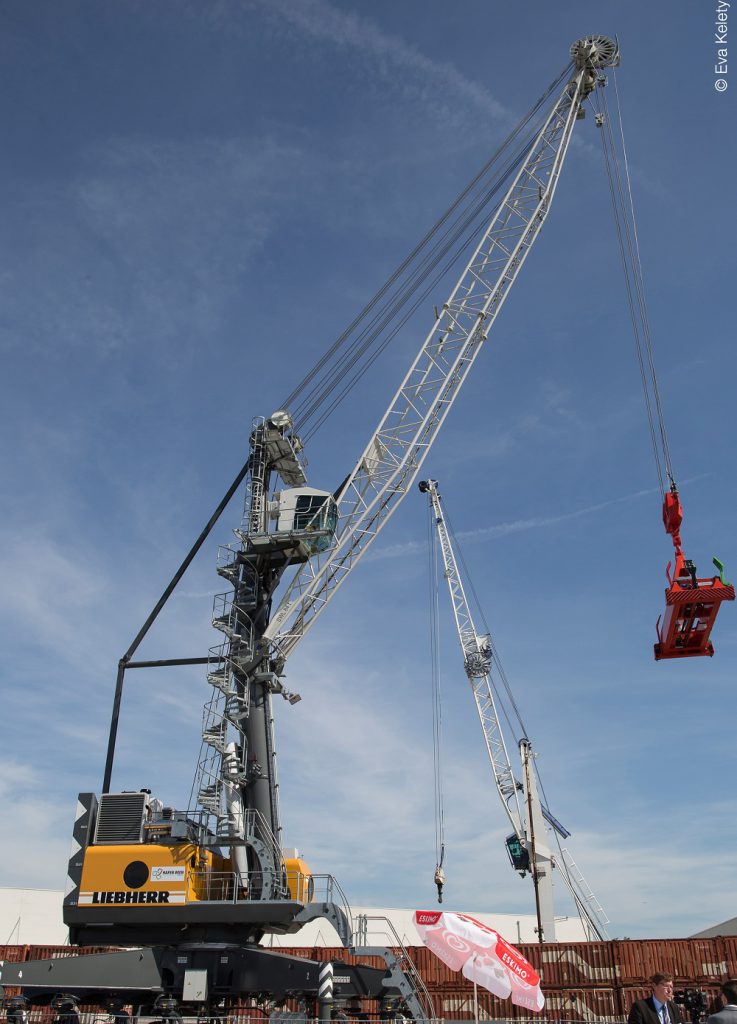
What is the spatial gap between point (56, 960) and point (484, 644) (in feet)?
136

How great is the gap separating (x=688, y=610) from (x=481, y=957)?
39.4 feet

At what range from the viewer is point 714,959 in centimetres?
2761

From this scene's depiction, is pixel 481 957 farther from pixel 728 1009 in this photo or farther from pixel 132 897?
pixel 728 1009

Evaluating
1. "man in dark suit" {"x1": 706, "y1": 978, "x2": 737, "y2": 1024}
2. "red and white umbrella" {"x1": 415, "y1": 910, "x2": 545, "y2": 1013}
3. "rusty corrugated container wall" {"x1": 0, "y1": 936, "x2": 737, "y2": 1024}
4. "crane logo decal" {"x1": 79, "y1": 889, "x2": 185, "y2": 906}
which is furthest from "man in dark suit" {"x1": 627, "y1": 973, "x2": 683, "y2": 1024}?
"rusty corrugated container wall" {"x1": 0, "y1": 936, "x2": 737, "y2": 1024}

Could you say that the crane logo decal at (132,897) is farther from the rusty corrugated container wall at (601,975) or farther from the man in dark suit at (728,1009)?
the man in dark suit at (728,1009)

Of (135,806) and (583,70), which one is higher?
(583,70)

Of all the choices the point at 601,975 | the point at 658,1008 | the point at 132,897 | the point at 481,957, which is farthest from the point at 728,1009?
the point at 601,975

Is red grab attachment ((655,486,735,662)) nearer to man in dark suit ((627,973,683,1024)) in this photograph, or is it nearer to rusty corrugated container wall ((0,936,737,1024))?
rusty corrugated container wall ((0,936,737,1024))

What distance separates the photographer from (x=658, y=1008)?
8891 mm

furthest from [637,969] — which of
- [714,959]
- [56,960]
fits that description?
[56,960]

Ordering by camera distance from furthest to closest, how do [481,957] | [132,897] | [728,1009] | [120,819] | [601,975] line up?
1. [601,975]
2. [120,819]
3. [132,897]
4. [481,957]
5. [728,1009]

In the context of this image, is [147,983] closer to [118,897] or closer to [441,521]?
[118,897]

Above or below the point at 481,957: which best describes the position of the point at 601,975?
below

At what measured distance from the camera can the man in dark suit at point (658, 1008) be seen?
8.66m
